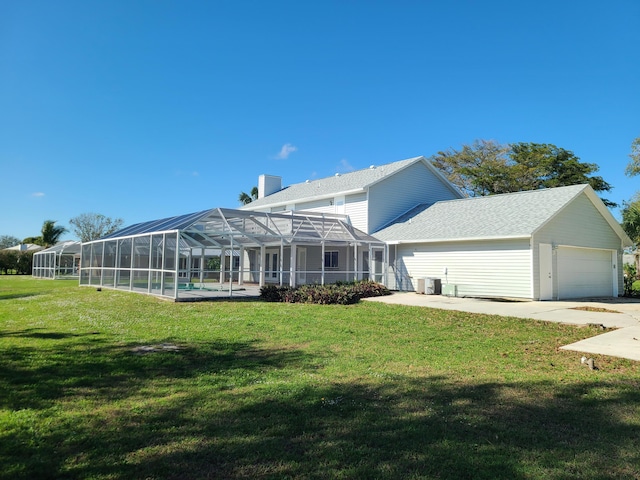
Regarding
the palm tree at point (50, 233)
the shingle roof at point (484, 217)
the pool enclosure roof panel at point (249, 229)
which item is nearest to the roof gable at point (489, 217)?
the shingle roof at point (484, 217)

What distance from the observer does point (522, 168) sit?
3381cm

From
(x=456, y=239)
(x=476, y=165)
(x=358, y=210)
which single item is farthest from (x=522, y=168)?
(x=456, y=239)

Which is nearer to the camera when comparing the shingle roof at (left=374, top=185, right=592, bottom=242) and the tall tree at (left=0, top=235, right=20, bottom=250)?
the shingle roof at (left=374, top=185, right=592, bottom=242)

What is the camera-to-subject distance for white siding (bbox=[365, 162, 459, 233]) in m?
25.1

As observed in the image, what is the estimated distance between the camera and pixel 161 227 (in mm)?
18234

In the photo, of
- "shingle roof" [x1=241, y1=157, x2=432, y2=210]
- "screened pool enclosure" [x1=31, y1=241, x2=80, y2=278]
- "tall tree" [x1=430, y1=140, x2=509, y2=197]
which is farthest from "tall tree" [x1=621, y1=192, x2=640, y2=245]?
"screened pool enclosure" [x1=31, y1=241, x2=80, y2=278]

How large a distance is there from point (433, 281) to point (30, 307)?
16.2 m

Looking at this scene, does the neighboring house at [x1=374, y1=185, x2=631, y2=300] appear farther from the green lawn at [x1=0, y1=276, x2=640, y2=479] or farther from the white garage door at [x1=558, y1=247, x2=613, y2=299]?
the green lawn at [x1=0, y1=276, x2=640, y2=479]

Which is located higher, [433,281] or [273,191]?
[273,191]

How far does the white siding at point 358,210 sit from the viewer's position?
24953 millimetres

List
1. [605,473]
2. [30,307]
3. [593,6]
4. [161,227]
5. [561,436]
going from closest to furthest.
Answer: [605,473] → [561,436] → [30,307] → [593,6] → [161,227]

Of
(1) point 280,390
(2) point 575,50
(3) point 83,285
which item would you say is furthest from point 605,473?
(3) point 83,285

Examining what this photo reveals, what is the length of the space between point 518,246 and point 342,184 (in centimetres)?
1344

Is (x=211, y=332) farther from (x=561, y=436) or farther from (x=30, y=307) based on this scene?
(x=30, y=307)
